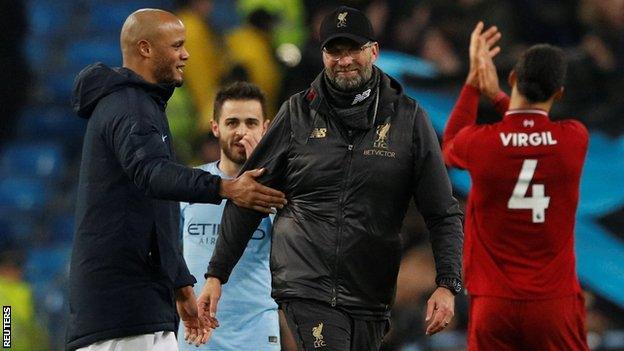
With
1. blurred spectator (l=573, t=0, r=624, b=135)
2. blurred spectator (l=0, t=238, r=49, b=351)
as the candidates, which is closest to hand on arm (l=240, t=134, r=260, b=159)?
blurred spectator (l=0, t=238, r=49, b=351)

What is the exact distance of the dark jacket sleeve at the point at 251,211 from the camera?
528cm

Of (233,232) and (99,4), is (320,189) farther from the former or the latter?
(99,4)

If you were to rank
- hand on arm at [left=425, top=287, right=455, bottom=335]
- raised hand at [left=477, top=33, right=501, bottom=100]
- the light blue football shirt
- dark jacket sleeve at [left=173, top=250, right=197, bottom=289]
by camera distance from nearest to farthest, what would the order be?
dark jacket sleeve at [left=173, top=250, right=197, bottom=289] < hand on arm at [left=425, top=287, right=455, bottom=335] < raised hand at [left=477, top=33, right=501, bottom=100] < the light blue football shirt

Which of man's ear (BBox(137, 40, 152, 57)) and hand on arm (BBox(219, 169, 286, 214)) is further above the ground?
man's ear (BBox(137, 40, 152, 57))

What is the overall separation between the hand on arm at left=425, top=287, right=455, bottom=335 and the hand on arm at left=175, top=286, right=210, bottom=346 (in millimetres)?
950

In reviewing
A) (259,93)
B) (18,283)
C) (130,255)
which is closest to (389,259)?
(130,255)

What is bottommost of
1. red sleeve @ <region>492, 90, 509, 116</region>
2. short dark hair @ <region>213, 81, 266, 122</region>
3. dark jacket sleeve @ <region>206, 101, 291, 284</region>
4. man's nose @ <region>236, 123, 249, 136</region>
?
dark jacket sleeve @ <region>206, 101, 291, 284</region>

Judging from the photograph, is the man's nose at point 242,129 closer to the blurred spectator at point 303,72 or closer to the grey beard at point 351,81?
the grey beard at point 351,81

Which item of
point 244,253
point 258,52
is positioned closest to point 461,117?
point 244,253

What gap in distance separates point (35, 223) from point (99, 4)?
1941 mm

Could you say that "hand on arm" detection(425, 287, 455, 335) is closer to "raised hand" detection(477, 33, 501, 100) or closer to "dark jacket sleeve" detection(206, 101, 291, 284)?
"dark jacket sleeve" detection(206, 101, 291, 284)

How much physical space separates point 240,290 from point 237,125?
2.83ft

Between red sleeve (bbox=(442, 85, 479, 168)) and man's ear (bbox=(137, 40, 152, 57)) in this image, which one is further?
red sleeve (bbox=(442, 85, 479, 168))

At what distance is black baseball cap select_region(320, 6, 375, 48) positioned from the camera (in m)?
5.19
